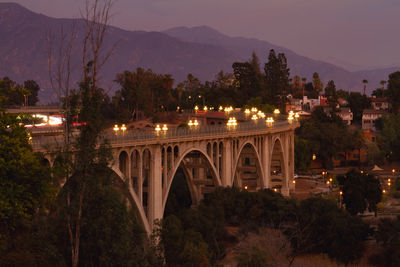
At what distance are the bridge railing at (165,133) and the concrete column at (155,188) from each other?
127 cm

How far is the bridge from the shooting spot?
125ft

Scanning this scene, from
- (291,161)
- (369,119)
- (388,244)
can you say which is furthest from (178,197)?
(369,119)

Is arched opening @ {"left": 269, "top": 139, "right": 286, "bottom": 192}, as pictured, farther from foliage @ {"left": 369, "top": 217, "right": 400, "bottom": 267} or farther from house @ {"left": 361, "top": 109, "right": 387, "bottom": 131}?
house @ {"left": 361, "top": 109, "right": 387, "bottom": 131}

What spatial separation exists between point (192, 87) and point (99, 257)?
101736 millimetres

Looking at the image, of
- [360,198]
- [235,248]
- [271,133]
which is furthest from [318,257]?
[271,133]

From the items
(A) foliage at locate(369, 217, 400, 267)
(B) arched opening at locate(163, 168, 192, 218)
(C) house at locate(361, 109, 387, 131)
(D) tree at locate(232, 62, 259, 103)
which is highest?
(D) tree at locate(232, 62, 259, 103)

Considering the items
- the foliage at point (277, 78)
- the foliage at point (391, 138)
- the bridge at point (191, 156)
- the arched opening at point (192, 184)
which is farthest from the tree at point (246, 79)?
the arched opening at point (192, 184)

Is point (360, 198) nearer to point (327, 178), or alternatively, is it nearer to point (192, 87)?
point (327, 178)

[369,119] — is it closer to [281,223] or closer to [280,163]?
[280,163]

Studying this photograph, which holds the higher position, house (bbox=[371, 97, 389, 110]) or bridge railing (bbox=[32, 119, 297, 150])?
house (bbox=[371, 97, 389, 110])

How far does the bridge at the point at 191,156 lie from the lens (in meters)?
38.2

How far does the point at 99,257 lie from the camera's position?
23.0 metres

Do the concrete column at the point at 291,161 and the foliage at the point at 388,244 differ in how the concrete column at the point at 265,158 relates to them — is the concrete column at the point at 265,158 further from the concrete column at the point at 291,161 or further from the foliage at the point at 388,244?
the foliage at the point at 388,244

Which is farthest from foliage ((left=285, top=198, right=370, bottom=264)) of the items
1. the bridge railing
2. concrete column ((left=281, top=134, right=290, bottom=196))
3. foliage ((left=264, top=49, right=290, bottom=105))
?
foliage ((left=264, top=49, right=290, bottom=105))
